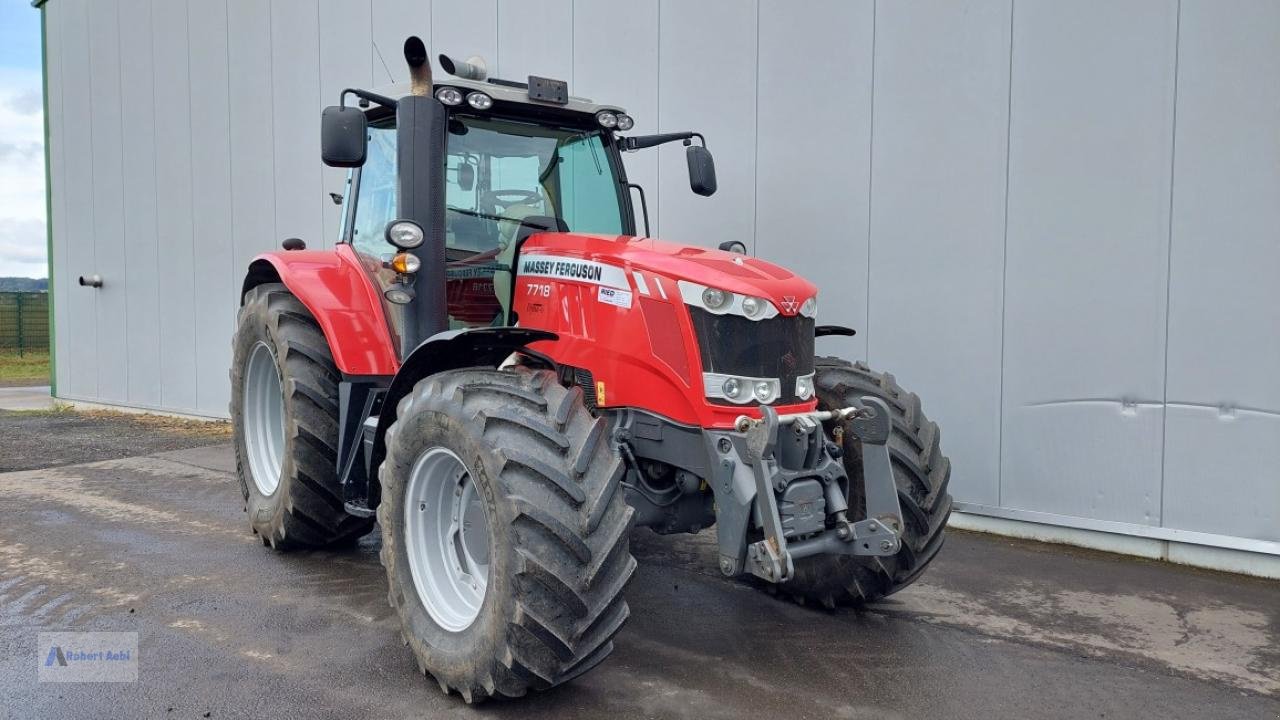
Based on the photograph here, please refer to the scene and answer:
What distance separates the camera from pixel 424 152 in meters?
4.15

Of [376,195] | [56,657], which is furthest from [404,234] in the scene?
[56,657]

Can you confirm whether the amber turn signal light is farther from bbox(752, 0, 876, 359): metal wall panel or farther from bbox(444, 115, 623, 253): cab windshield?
bbox(752, 0, 876, 359): metal wall panel

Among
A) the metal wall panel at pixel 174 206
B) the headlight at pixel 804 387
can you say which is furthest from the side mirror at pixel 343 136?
the metal wall panel at pixel 174 206

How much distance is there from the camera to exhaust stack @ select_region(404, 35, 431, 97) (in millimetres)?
3885

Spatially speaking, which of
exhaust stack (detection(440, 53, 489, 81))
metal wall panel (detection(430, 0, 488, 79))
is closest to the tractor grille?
exhaust stack (detection(440, 53, 489, 81))

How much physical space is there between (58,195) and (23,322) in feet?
49.8

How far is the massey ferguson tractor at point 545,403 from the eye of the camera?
10.7 ft

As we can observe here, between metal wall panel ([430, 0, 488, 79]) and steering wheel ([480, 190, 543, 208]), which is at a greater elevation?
metal wall panel ([430, 0, 488, 79])

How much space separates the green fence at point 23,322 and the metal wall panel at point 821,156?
86.7 feet

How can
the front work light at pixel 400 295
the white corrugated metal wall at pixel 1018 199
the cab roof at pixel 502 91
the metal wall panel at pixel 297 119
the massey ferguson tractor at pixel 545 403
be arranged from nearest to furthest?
the massey ferguson tractor at pixel 545 403 < the front work light at pixel 400 295 < the cab roof at pixel 502 91 < the white corrugated metal wall at pixel 1018 199 < the metal wall panel at pixel 297 119

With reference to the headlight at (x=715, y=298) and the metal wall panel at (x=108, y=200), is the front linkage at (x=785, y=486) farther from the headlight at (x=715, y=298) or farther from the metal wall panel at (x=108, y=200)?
the metal wall panel at (x=108, y=200)

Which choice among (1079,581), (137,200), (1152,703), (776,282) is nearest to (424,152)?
(776,282)

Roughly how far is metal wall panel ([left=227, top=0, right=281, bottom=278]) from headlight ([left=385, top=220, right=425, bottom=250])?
771cm

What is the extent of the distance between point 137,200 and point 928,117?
10817 mm
